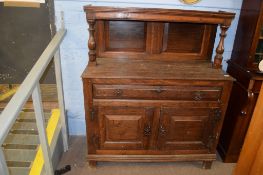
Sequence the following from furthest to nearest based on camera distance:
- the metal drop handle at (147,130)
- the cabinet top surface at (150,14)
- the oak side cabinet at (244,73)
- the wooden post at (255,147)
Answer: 1. the metal drop handle at (147,130)
2. the oak side cabinet at (244,73)
3. the cabinet top surface at (150,14)
4. the wooden post at (255,147)

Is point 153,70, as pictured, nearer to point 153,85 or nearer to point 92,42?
point 153,85

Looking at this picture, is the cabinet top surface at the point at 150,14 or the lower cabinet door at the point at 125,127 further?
the lower cabinet door at the point at 125,127

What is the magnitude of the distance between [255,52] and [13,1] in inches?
79.6

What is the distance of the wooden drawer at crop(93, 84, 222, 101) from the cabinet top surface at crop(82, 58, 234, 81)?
8cm

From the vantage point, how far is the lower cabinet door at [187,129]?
72.2 inches

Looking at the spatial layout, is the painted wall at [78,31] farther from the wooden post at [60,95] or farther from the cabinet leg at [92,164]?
the cabinet leg at [92,164]

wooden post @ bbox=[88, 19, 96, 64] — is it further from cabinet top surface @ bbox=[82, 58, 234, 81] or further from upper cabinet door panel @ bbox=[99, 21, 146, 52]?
upper cabinet door panel @ bbox=[99, 21, 146, 52]

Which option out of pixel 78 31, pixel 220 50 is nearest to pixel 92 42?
Answer: pixel 78 31

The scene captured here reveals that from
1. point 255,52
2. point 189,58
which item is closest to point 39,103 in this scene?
point 189,58

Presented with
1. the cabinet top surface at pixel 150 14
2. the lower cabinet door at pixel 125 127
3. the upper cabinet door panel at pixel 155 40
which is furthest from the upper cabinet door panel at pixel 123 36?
the lower cabinet door at pixel 125 127

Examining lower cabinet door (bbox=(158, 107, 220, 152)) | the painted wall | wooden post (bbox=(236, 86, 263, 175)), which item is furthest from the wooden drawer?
wooden post (bbox=(236, 86, 263, 175))

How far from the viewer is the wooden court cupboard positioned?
1.70 meters

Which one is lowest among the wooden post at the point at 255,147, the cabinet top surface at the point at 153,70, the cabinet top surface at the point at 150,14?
the cabinet top surface at the point at 153,70

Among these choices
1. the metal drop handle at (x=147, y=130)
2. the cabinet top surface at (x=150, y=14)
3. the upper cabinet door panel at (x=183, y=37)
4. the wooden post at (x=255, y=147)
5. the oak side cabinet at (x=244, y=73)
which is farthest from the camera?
the upper cabinet door panel at (x=183, y=37)
